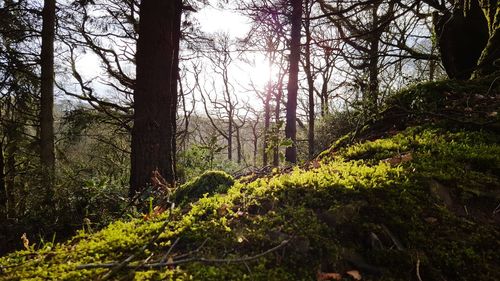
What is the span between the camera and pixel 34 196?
738cm

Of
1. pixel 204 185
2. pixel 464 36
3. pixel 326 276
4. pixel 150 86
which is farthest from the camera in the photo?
pixel 150 86

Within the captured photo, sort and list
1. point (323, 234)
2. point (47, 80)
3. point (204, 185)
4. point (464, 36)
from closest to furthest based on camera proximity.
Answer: point (323, 234) < point (204, 185) < point (464, 36) < point (47, 80)

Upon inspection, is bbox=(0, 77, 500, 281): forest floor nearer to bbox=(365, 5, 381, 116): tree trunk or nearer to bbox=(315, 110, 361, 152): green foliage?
bbox=(365, 5, 381, 116): tree trunk

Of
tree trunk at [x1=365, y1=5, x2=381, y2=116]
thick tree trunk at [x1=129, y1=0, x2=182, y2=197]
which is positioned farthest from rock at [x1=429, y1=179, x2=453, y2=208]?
thick tree trunk at [x1=129, y1=0, x2=182, y2=197]

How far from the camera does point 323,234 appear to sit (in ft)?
4.94

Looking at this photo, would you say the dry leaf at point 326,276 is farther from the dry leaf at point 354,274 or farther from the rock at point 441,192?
the rock at point 441,192

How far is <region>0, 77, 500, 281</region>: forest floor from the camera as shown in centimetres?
132

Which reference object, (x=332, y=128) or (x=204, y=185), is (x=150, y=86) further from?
(x=332, y=128)

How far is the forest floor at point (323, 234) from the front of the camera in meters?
1.32

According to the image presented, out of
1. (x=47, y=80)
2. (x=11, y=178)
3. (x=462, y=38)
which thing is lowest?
(x=11, y=178)

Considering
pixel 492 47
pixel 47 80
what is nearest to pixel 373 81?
pixel 492 47

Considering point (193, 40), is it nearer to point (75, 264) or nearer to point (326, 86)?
point (75, 264)

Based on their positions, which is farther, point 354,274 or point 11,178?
point 11,178

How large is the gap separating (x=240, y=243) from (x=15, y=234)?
607 centimetres
